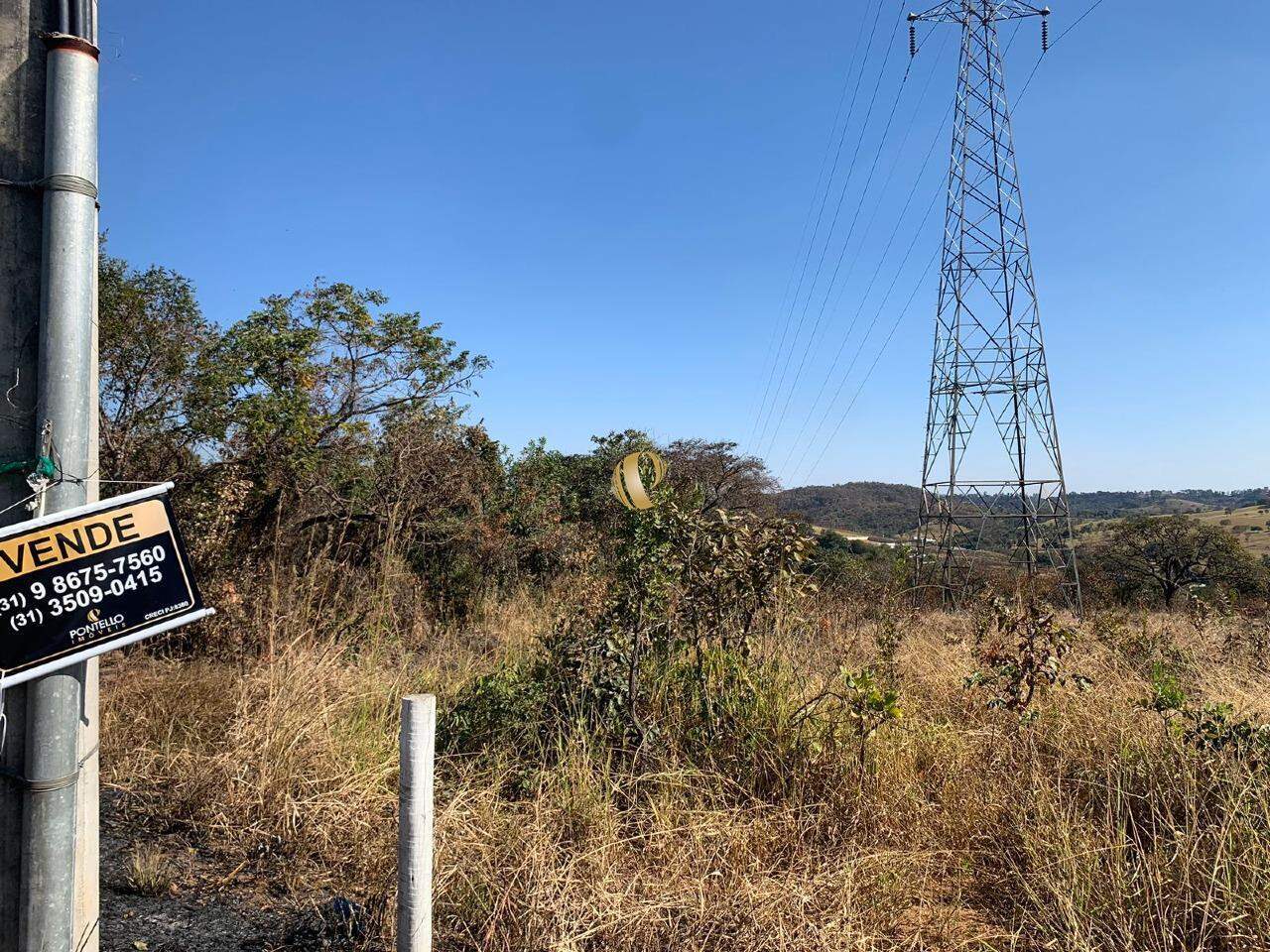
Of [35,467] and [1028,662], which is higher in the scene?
[35,467]

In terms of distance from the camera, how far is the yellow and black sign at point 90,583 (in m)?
1.46

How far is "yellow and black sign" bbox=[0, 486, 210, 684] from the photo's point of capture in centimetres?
146

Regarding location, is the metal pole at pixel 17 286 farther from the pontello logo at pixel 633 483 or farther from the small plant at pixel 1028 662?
the small plant at pixel 1028 662

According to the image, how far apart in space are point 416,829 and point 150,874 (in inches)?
58.1

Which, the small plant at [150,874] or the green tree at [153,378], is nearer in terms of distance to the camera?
the small plant at [150,874]

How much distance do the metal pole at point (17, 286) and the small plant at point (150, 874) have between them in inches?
58.1

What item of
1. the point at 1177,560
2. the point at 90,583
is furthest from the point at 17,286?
the point at 1177,560

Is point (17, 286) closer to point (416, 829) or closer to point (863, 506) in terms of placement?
point (416, 829)

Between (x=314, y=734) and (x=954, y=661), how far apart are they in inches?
180

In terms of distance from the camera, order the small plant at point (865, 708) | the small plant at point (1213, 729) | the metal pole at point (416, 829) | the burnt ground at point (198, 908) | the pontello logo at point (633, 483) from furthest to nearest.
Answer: the pontello logo at point (633, 483), the small plant at point (865, 708), the small plant at point (1213, 729), the burnt ground at point (198, 908), the metal pole at point (416, 829)

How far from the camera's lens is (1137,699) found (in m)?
4.34

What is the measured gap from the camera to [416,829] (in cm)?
218

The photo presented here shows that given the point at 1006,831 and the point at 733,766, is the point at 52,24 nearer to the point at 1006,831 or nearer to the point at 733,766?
the point at 733,766

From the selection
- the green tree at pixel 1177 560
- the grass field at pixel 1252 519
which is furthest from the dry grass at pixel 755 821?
the grass field at pixel 1252 519
